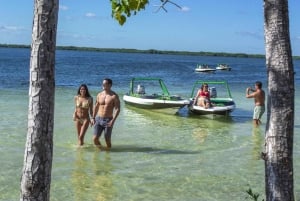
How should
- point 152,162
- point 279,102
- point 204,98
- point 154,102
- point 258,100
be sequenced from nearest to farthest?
point 279,102 → point 152,162 → point 258,100 → point 204,98 → point 154,102

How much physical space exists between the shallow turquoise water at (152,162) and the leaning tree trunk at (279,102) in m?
4.34

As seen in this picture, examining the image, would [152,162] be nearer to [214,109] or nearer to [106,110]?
[106,110]

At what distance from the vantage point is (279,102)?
3.94m

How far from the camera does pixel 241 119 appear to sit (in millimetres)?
19500

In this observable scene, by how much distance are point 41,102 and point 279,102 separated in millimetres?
1741

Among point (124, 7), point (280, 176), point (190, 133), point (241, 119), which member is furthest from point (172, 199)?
point (241, 119)

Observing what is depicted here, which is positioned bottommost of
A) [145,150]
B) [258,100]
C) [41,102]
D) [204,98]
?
[145,150]

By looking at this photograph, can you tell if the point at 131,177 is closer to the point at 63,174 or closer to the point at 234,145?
the point at 63,174

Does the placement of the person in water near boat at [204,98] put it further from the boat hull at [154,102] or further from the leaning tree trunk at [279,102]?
the leaning tree trunk at [279,102]

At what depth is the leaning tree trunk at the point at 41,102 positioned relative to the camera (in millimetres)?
3236

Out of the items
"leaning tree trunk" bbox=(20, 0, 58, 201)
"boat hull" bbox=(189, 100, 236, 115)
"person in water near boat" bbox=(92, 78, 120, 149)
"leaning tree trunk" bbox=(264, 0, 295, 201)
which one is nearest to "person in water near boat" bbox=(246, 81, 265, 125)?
"boat hull" bbox=(189, 100, 236, 115)

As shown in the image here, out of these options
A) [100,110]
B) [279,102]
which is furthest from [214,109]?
[279,102]

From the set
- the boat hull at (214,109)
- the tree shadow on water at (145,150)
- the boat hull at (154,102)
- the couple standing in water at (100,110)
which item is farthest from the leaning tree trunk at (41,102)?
the boat hull at (154,102)

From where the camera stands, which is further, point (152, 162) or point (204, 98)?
point (204, 98)
